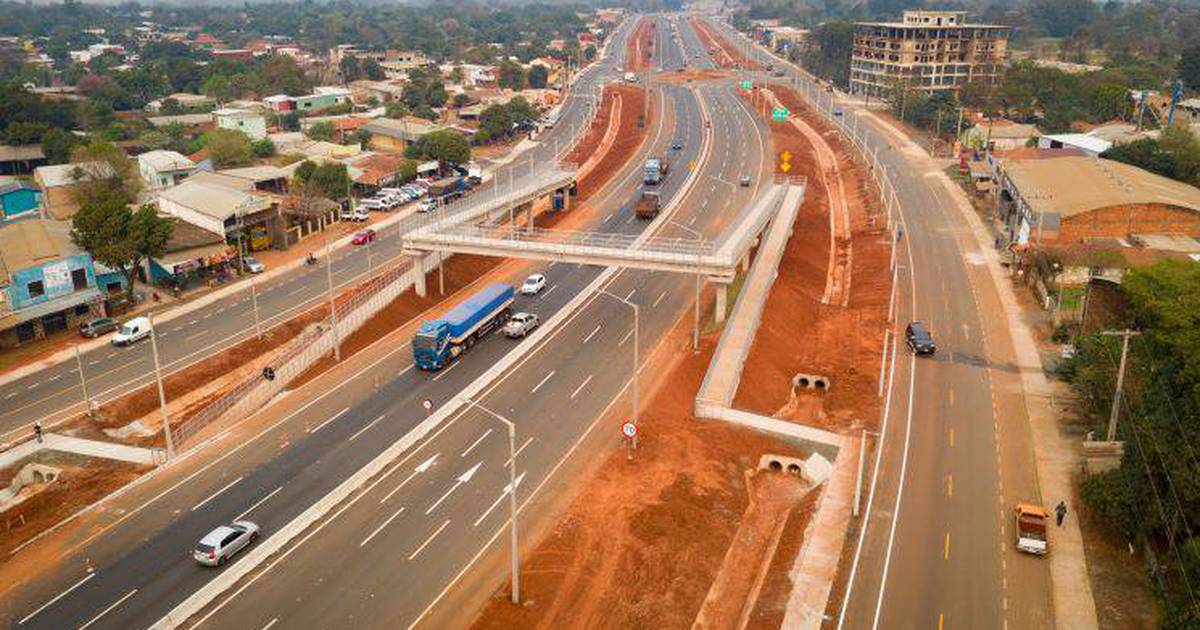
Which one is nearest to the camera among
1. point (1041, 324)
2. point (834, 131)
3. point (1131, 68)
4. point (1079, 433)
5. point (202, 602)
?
point (202, 602)

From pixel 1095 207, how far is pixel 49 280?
8570 cm

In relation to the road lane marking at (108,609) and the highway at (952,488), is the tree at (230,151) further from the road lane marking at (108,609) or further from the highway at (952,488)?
the road lane marking at (108,609)

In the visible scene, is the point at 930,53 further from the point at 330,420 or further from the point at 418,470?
the point at 418,470

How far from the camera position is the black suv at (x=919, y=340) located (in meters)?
59.9

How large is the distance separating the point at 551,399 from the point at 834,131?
368ft

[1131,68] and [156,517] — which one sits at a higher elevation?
[1131,68]

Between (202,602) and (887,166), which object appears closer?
(202,602)

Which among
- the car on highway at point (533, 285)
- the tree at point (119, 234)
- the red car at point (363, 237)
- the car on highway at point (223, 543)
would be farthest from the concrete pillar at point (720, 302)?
the tree at point (119, 234)

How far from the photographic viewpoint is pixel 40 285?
2564 inches

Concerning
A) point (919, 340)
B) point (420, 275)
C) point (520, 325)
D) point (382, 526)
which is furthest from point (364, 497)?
point (919, 340)

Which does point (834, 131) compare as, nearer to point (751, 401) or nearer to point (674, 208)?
point (674, 208)

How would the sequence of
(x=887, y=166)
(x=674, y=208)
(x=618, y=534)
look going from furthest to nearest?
(x=887, y=166) < (x=674, y=208) < (x=618, y=534)

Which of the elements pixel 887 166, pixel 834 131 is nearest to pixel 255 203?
pixel 887 166

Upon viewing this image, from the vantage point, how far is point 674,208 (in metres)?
99.1
